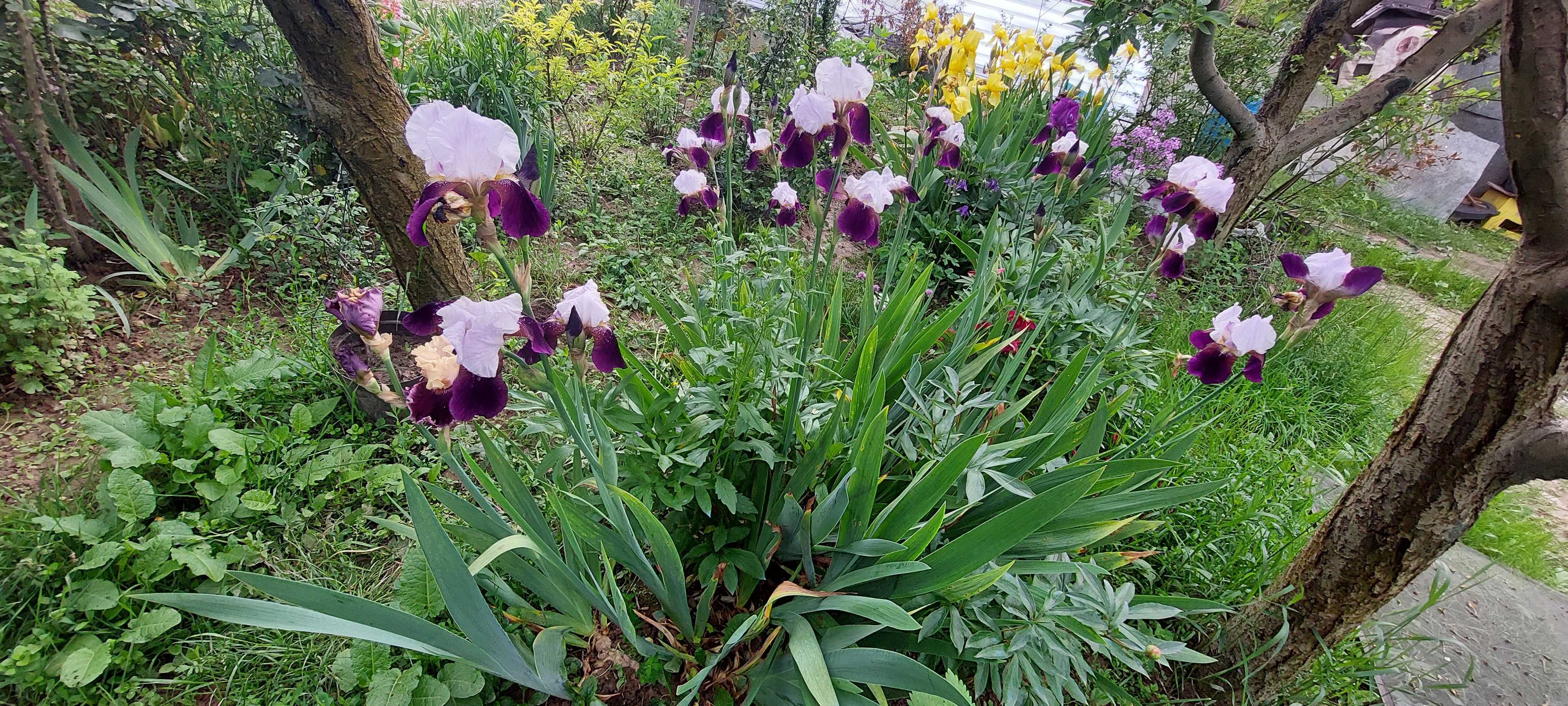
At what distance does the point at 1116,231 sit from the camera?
223 centimetres

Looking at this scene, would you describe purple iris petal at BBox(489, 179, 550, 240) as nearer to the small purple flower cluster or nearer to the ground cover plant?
the ground cover plant

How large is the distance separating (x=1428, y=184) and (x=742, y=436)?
26.2 ft

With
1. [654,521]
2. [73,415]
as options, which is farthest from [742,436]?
[73,415]

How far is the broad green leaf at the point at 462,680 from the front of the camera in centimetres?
126

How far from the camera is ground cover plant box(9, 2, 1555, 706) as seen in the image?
3.63 feet

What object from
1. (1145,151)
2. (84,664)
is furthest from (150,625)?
(1145,151)

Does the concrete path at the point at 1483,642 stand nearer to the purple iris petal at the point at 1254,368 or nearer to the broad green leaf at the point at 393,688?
the purple iris petal at the point at 1254,368

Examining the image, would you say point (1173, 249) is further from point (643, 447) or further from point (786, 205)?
point (643, 447)

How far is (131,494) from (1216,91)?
4372mm

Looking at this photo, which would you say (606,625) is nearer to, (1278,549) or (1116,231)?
(1278,549)

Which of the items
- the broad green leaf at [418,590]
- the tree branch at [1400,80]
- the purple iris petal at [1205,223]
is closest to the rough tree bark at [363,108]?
the broad green leaf at [418,590]

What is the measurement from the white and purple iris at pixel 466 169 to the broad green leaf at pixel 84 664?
122 cm

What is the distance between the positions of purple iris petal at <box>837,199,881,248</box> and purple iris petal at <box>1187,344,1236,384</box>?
2.69ft

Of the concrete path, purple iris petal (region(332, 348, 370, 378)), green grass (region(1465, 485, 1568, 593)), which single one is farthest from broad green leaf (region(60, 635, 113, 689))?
green grass (region(1465, 485, 1568, 593))
